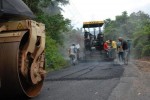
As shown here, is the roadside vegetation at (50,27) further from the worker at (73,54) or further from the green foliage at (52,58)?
the worker at (73,54)

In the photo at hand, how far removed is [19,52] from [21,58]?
172 mm

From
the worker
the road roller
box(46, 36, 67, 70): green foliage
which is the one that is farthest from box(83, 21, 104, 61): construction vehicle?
the road roller

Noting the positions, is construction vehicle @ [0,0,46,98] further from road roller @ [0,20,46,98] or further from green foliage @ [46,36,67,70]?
green foliage @ [46,36,67,70]

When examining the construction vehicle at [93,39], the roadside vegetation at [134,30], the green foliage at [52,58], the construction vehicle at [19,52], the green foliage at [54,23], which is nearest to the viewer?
the construction vehicle at [19,52]

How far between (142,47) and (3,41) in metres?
24.4

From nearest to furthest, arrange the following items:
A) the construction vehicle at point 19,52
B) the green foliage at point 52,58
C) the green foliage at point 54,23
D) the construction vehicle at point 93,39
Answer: the construction vehicle at point 19,52 < the green foliage at point 52,58 < the green foliage at point 54,23 < the construction vehicle at point 93,39

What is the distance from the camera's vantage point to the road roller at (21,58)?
25.9 ft

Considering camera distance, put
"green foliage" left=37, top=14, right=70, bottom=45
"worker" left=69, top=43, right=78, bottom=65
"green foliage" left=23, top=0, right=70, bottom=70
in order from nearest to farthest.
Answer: "green foliage" left=23, top=0, right=70, bottom=70, "green foliage" left=37, top=14, right=70, bottom=45, "worker" left=69, top=43, right=78, bottom=65

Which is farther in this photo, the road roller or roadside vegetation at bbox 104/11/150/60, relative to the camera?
roadside vegetation at bbox 104/11/150/60

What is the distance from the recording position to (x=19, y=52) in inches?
333

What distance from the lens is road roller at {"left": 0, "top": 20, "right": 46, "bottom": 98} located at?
7902mm

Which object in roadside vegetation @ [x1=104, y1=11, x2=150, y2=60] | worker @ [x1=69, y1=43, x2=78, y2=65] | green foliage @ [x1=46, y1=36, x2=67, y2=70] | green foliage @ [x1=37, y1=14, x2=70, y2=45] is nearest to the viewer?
green foliage @ [x1=46, y1=36, x2=67, y2=70]

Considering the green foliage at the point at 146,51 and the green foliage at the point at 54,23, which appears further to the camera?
the green foliage at the point at 146,51

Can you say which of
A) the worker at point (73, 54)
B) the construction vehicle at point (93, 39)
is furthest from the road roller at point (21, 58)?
the construction vehicle at point (93, 39)
